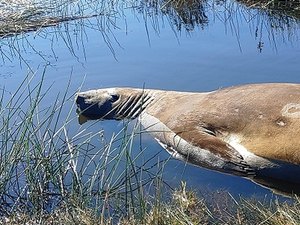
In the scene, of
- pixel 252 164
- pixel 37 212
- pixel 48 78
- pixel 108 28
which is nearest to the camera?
pixel 37 212

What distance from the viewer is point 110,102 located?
788cm

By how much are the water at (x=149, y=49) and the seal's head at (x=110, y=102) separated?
322mm

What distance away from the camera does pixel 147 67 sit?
8711mm

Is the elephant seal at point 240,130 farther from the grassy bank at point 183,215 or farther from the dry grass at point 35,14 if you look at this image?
the dry grass at point 35,14

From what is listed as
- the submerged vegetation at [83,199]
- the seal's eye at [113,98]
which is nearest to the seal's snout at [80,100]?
the seal's eye at [113,98]

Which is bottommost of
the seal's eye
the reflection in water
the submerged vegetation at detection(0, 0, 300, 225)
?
the reflection in water

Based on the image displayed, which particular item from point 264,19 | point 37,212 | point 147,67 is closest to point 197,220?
point 37,212

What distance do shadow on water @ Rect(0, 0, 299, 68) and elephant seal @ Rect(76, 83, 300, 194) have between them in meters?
2.57

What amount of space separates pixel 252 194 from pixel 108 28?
5546mm


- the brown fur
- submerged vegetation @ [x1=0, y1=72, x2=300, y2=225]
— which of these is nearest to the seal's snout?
the brown fur

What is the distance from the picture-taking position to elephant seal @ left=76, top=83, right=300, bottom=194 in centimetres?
564

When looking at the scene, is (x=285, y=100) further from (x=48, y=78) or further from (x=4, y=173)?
(x=48, y=78)

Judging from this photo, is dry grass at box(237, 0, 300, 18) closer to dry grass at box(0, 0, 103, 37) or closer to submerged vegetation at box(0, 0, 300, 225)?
dry grass at box(0, 0, 103, 37)

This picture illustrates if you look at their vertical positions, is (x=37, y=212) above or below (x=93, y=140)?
above
